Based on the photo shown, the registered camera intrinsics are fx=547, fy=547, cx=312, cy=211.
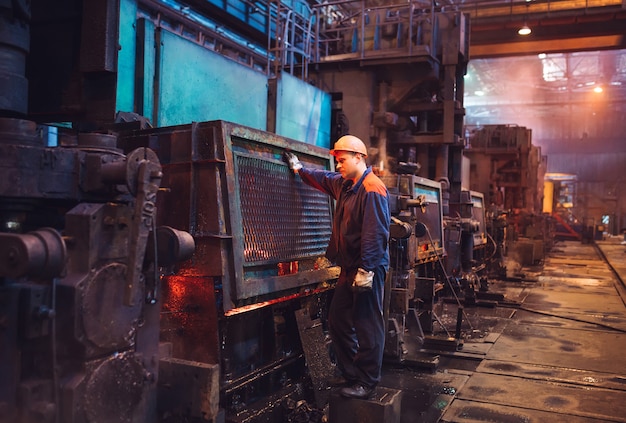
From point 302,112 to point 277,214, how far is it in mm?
4938

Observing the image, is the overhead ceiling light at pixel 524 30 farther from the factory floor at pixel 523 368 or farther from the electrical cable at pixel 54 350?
the electrical cable at pixel 54 350

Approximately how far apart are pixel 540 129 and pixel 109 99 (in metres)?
38.8

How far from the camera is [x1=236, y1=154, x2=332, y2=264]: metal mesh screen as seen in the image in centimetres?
399

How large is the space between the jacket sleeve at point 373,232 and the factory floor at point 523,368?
956mm

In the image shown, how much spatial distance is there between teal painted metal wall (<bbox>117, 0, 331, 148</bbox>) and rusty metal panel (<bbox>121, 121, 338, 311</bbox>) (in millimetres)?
1585

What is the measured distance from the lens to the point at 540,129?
38531 mm

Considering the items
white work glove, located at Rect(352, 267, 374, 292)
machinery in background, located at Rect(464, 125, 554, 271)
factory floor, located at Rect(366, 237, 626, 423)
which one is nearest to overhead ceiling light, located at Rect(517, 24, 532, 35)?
machinery in background, located at Rect(464, 125, 554, 271)

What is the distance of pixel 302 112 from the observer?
356 inches

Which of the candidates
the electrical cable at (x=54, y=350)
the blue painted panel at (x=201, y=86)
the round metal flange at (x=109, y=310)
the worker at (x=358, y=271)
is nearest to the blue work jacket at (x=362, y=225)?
the worker at (x=358, y=271)

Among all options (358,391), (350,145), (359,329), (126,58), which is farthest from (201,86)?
(358,391)

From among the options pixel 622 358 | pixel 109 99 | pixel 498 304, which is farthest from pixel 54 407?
pixel 498 304

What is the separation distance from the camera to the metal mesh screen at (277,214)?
3.99m

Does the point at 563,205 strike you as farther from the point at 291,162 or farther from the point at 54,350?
the point at 54,350

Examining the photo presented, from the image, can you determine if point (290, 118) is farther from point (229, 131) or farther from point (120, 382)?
point (120, 382)
